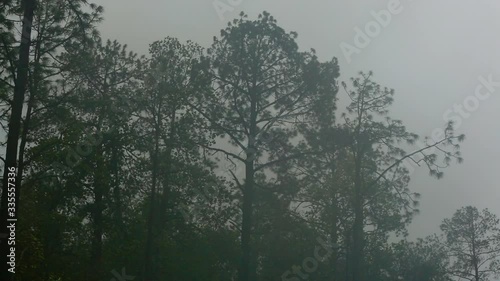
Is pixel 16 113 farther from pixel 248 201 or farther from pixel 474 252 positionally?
pixel 474 252

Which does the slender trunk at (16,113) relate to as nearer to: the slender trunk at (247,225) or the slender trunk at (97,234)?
the slender trunk at (97,234)

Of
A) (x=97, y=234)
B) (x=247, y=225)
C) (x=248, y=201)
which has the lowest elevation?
(x=97, y=234)

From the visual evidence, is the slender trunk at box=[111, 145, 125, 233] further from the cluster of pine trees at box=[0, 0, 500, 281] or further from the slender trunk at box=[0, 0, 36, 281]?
the slender trunk at box=[0, 0, 36, 281]

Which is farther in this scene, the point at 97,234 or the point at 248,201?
the point at 97,234

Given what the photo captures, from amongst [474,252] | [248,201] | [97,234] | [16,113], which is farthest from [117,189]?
[474,252]

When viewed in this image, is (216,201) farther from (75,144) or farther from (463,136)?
(463,136)

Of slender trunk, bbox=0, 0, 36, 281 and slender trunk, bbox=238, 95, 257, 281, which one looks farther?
slender trunk, bbox=238, 95, 257, 281

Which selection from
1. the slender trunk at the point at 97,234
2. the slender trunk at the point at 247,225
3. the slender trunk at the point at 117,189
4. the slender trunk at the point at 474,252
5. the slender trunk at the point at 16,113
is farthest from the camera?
the slender trunk at the point at 474,252

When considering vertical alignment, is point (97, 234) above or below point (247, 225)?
below

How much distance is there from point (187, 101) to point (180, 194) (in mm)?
4242

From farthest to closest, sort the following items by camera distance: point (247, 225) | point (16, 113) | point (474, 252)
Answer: point (474, 252) < point (247, 225) < point (16, 113)

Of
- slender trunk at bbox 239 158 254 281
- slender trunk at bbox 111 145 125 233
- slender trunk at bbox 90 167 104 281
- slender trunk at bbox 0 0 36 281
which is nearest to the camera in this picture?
slender trunk at bbox 0 0 36 281

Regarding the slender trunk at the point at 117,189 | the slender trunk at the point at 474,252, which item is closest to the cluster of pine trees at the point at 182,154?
the slender trunk at the point at 117,189

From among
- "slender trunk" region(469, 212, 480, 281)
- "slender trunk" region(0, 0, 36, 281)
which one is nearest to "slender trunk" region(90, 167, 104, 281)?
"slender trunk" region(0, 0, 36, 281)
